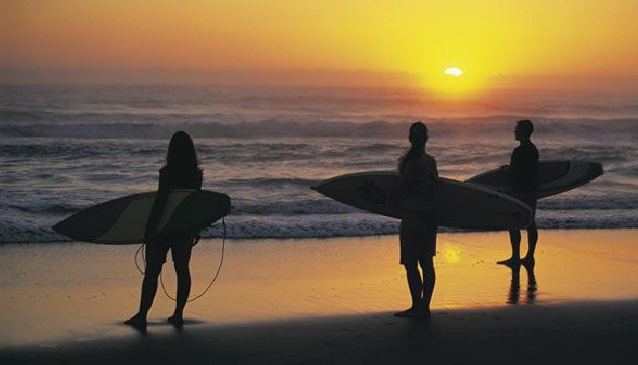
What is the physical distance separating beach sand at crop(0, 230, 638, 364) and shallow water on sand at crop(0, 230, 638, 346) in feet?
0.06

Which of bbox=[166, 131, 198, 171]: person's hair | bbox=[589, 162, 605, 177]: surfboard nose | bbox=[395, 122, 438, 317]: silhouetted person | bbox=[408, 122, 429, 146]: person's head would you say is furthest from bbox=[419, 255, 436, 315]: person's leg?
bbox=[589, 162, 605, 177]: surfboard nose

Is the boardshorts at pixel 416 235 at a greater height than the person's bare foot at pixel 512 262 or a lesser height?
greater

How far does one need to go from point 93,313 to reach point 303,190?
464 inches

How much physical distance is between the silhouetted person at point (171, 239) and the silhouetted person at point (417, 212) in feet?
5.19

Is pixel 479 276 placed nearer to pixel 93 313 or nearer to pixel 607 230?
pixel 93 313

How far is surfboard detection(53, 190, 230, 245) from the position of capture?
6992 mm

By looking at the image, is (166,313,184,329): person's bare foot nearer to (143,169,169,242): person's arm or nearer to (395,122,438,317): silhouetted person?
(143,169,169,242): person's arm

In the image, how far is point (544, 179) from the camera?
37.2 ft

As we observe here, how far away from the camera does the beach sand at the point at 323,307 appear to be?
6426 millimetres

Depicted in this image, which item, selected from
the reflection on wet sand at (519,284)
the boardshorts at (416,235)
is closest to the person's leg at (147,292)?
the boardshorts at (416,235)

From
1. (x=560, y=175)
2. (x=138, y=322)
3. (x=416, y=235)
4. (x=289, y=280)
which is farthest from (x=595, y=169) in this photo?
(x=138, y=322)

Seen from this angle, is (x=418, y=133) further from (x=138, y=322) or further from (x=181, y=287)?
(x=138, y=322)

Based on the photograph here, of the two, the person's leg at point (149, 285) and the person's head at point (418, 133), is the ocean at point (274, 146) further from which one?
the person's head at point (418, 133)

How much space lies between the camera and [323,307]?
8.12 m
